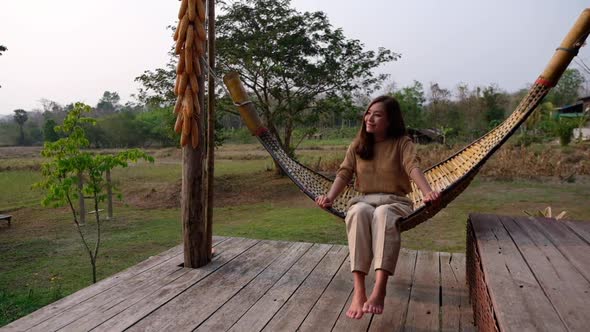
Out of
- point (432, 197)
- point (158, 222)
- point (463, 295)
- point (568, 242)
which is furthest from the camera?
point (158, 222)

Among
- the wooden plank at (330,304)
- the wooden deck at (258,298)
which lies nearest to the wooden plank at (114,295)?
the wooden deck at (258,298)

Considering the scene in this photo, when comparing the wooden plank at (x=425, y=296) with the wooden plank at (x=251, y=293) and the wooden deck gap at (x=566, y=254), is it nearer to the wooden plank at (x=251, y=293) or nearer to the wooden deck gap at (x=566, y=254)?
the wooden deck gap at (x=566, y=254)

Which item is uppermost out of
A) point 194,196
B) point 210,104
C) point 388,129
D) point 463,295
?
point 210,104


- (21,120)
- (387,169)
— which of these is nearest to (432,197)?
(387,169)

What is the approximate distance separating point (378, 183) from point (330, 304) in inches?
20.7

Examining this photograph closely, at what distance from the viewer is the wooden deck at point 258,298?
1613 millimetres

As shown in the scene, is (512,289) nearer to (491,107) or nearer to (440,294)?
(440,294)

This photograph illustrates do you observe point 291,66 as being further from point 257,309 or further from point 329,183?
point 257,309

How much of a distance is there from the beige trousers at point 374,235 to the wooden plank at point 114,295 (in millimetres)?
975

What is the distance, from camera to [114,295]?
188 centimetres

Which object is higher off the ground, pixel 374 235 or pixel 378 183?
pixel 378 183

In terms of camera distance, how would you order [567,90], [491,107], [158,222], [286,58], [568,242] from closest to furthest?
[568,242] → [158,222] → [286,58] → [491,107] → [567,90]

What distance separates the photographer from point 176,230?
544 centimetres

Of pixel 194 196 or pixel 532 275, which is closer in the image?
pixel 532 275
